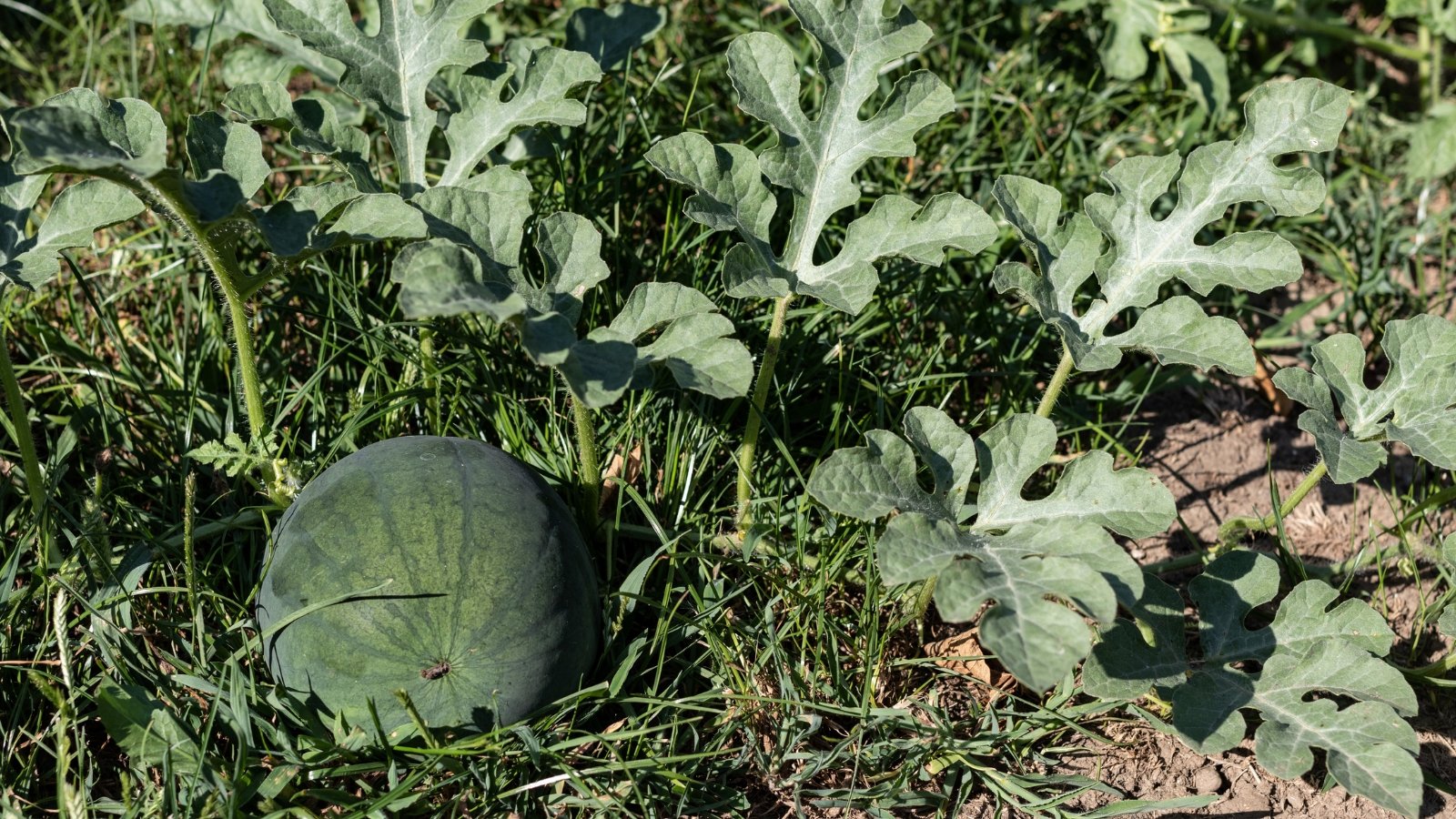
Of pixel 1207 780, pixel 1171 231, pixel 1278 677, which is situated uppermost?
pixel 1171 231

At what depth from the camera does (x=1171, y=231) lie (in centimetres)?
296

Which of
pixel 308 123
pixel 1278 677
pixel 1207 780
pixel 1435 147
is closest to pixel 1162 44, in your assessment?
pixel 1435 147

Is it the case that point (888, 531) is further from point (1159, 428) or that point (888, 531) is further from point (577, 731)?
point (1159, 428)

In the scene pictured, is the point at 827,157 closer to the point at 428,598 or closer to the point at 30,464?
the point at 428,598

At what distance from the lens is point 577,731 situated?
276cm

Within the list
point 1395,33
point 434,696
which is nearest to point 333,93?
point 434,696

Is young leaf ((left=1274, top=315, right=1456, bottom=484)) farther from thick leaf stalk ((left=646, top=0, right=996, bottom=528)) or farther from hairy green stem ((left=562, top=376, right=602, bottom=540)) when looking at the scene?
hairy green stem ((left=562, top=376, right=602, bottom=540))

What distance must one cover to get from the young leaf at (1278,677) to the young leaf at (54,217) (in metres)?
2.40

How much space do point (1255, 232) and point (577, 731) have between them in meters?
1.94

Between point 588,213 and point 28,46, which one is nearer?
point 588,213

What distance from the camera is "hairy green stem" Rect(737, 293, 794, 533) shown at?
9.73 feet

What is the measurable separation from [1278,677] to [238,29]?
322 cm

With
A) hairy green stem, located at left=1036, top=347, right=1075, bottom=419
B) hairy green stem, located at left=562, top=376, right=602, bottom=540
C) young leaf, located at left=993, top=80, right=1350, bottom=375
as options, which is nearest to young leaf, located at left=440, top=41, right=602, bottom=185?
hairy green stem, located at left=562, top=376, right=602, bottom=540

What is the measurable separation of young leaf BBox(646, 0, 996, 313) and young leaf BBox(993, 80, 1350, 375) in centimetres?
24
